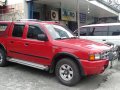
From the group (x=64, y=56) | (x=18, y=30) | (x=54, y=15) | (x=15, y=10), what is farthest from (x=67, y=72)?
(x=54, y=15)

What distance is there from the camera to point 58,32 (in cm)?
716

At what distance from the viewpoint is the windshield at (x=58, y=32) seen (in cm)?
685

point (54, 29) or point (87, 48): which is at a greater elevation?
point (54, 29)

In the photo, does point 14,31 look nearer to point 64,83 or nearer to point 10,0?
point 64,83

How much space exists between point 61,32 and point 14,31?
174 centimetres

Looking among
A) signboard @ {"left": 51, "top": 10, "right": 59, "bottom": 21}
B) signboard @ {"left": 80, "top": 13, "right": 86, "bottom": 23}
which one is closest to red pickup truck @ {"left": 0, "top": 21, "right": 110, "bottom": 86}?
signboard @ {"left": 51, "top": 10, "right": 59, "bottom": 21}

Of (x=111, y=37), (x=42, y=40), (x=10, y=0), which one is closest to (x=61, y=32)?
(x=42, y=40)

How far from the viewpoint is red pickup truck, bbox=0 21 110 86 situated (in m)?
5.92

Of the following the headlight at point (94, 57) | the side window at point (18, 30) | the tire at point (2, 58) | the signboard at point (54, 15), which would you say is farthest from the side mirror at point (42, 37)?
the signboard at point (54, 15)

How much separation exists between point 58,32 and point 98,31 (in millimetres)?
4705

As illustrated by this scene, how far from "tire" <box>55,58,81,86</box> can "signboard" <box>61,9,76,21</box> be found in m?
11.6

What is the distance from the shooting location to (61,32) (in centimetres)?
732

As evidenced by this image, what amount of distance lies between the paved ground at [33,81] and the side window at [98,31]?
3.79m

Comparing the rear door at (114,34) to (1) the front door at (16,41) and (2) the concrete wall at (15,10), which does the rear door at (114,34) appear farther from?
(2) the concrete wall at (15,10)
